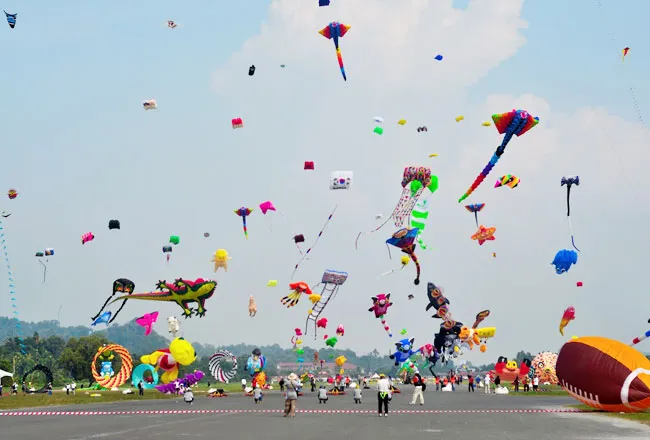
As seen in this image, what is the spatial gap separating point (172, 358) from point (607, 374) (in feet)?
135

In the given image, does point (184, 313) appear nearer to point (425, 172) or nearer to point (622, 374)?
point (425, 172)

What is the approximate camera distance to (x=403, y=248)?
6619 centimetres

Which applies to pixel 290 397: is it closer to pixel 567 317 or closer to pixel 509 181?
pixel 509 181

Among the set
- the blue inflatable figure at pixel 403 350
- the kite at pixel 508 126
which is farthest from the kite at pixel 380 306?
the kite at pixel 508 126

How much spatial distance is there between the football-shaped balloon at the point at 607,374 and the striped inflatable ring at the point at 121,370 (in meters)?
45.1

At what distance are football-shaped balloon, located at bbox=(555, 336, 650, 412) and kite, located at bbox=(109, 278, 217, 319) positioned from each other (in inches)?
1473

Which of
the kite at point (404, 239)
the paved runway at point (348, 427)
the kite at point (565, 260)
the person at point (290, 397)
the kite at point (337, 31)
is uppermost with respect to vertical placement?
the kite at point (337, 31)

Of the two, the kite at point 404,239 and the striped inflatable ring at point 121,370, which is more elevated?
the kite at point 404,239

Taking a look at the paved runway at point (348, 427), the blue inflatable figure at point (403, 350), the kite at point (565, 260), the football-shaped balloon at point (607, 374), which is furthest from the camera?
the blue inflatable figure at point (403, 350)

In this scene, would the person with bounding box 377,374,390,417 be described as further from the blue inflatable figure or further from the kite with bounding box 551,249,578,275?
the blue inflatable figure

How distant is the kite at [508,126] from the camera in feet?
132

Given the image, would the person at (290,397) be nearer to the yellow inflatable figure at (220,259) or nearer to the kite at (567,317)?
the yellow inflatable figure at (220,259)

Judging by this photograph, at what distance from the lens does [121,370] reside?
70.2m

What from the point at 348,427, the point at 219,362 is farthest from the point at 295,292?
the point at 348,427
